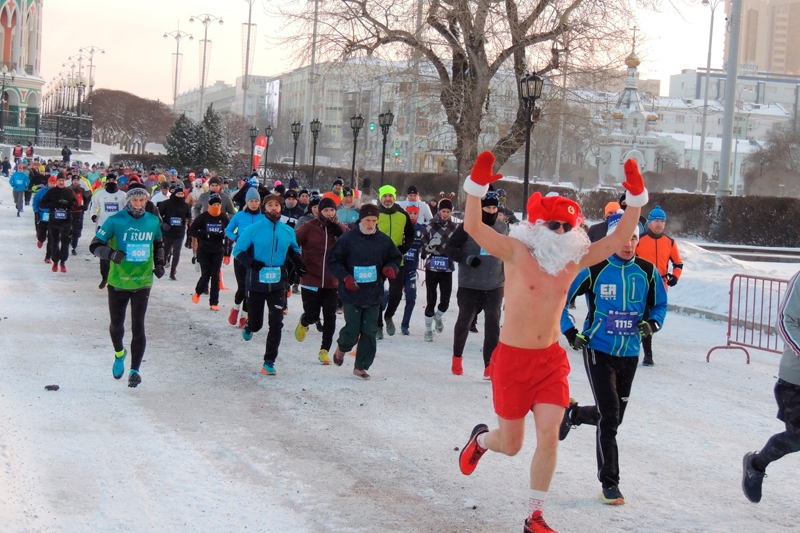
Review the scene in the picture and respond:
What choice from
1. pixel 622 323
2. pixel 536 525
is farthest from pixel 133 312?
pixel 536 525

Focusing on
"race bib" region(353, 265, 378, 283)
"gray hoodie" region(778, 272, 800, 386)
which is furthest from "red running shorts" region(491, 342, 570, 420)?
"race bib" region(353, 265, 378, 283)

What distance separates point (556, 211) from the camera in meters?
5.25

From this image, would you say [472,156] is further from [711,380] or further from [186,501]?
[186,501]

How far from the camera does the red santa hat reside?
525 centimetres

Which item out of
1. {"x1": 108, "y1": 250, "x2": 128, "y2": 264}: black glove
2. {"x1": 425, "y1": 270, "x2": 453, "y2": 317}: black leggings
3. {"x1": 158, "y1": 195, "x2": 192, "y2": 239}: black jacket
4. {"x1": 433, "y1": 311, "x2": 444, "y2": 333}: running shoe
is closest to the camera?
{"x1": 108, "y1": 250, "x2": 128, "y2": 264}: black glove

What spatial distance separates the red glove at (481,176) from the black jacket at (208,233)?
923 cm

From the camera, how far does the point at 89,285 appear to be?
1638 cm

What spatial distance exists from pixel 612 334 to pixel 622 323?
0.32 feet

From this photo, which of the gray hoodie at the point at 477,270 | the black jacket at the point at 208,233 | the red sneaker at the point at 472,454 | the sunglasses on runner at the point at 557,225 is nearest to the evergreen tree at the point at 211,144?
the black jacket at the point at 208,233

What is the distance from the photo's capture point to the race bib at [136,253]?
8617 millimetres

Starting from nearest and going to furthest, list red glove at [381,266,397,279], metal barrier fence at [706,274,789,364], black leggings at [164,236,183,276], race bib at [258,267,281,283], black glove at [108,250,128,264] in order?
black glove at [108,250,128,264] < red glove at [381,266,397,279] < race bib at [258,267,281,283] < metal barrier fence at [706,274,789,364] < black leggings at [164,236,183,276]

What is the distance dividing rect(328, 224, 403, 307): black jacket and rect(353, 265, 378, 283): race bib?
33 millimetres

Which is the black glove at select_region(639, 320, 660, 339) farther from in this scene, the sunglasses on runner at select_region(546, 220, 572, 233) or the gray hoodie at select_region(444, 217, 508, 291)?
the gray hoodie at select_region(444, 217, 508, 291)

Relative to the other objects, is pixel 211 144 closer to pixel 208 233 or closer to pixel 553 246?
pixel 208 233
